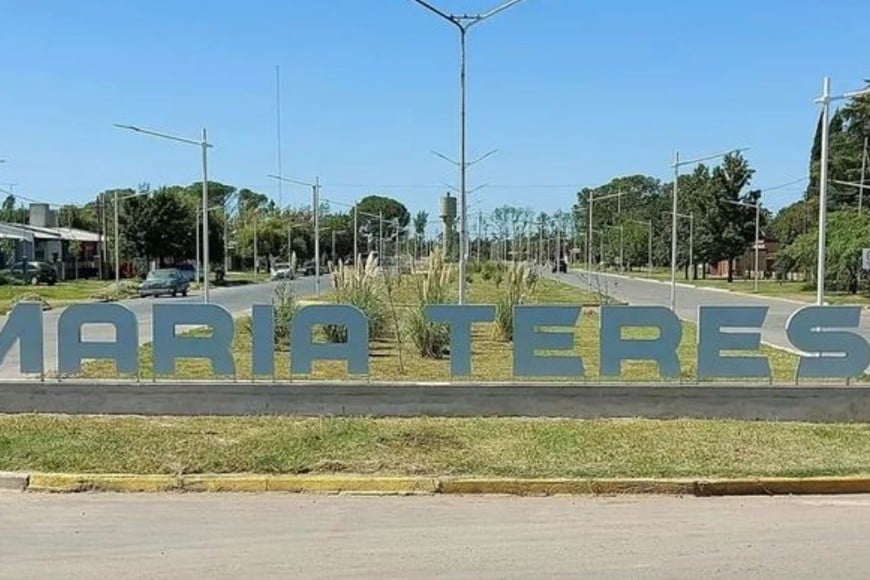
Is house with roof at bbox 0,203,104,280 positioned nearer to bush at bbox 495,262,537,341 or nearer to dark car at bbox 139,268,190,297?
dark car at bbox 139,268,190,297

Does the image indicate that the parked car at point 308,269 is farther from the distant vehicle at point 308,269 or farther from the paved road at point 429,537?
the paved road at point 429,537

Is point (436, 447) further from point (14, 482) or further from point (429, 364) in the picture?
point (429, 364)

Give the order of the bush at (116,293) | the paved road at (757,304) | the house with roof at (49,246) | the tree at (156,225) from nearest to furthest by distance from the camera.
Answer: the paved road at (757,304), the bush at (116,293), the house with roof at (49,246), the tree at (156,225)

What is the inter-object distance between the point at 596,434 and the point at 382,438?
2.26 meters

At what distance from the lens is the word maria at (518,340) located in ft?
41.5

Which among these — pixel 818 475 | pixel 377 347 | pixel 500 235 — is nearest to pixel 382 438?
pixel 818 475

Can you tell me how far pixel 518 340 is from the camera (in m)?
12.8

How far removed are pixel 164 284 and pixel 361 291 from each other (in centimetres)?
3735

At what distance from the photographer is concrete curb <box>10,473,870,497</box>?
882cm

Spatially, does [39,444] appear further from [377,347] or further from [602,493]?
[377,347]

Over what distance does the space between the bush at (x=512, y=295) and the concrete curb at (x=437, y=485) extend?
41.3 ft

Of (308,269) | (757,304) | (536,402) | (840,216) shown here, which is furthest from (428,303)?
(308,269)

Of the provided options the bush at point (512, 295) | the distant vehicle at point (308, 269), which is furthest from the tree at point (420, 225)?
the bush at point (512, 295)

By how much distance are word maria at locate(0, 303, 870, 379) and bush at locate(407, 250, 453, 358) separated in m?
5.05
